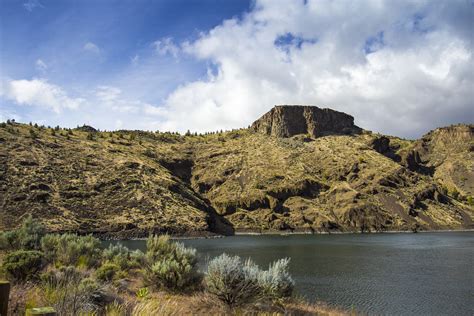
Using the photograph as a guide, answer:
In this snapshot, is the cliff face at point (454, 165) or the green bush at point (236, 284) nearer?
the green bush at point (236, 284)

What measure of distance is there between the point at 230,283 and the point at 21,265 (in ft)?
21.6

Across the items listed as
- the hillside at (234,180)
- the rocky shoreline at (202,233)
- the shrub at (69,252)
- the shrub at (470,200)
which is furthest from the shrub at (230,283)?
the shrub at (470,200)

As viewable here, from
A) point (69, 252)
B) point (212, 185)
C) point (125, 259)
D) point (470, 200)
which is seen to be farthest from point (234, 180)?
point (69, 252)

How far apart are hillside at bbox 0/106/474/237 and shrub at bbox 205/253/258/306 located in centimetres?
6774

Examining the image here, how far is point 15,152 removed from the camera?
8931 centimetres

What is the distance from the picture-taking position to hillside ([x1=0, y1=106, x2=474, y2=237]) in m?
86.3

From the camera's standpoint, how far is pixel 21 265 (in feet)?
39.8

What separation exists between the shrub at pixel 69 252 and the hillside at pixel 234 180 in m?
55.4

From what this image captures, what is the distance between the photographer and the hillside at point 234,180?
86312 mm

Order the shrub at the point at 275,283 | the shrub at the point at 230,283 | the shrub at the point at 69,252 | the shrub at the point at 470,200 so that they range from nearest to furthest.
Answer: the shrub at the point at 230,283, the shrub at the point at 275,283, the shrub at the point at 69,252, the shrub at the point at 470,200

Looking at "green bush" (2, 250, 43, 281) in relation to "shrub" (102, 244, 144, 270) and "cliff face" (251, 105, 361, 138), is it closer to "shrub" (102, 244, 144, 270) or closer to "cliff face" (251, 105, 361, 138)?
"shrub" (102, 244, 144, 270)

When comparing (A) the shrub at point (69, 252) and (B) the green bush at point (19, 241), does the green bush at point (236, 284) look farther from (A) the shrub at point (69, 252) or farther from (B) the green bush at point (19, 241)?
(B) the green bush at point (19, 241)

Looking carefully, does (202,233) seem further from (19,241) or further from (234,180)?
(19,241)

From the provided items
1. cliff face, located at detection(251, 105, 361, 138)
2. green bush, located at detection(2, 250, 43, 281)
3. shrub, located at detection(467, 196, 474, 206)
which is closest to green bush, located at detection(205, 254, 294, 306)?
green bush, located at detection(2, 250, 43, 281)
